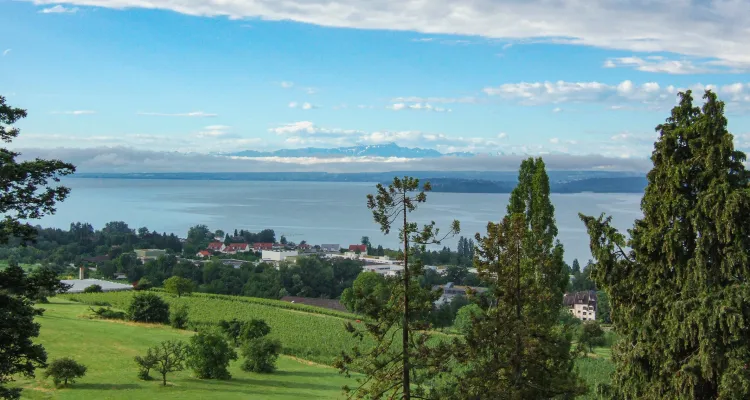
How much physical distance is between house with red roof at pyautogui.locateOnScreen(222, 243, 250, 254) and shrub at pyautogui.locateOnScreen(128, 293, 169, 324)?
2226 inches

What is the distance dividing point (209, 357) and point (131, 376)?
2374 mm

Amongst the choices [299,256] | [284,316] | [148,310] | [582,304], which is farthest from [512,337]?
[299,256]

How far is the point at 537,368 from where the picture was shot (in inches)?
381

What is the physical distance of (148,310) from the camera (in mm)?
32594

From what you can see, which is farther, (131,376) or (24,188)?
(131,376)

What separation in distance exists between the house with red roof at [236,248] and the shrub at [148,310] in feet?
185

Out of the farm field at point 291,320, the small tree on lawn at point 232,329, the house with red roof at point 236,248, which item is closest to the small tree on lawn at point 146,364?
the farm field at point 291,320

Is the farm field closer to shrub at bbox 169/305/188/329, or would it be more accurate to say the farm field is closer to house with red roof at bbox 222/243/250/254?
shrub at bbox 169/305/188/329

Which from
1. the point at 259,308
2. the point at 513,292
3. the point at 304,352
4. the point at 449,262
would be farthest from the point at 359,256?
the point at 513,292

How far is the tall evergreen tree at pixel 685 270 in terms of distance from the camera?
8.05m

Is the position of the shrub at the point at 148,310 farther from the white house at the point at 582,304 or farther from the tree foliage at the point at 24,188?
the white house at the point at 582,304

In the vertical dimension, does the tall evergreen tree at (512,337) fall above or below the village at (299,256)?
above

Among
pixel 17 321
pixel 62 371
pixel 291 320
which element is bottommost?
pixel 291 320

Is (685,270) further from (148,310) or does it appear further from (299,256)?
(299,256)
